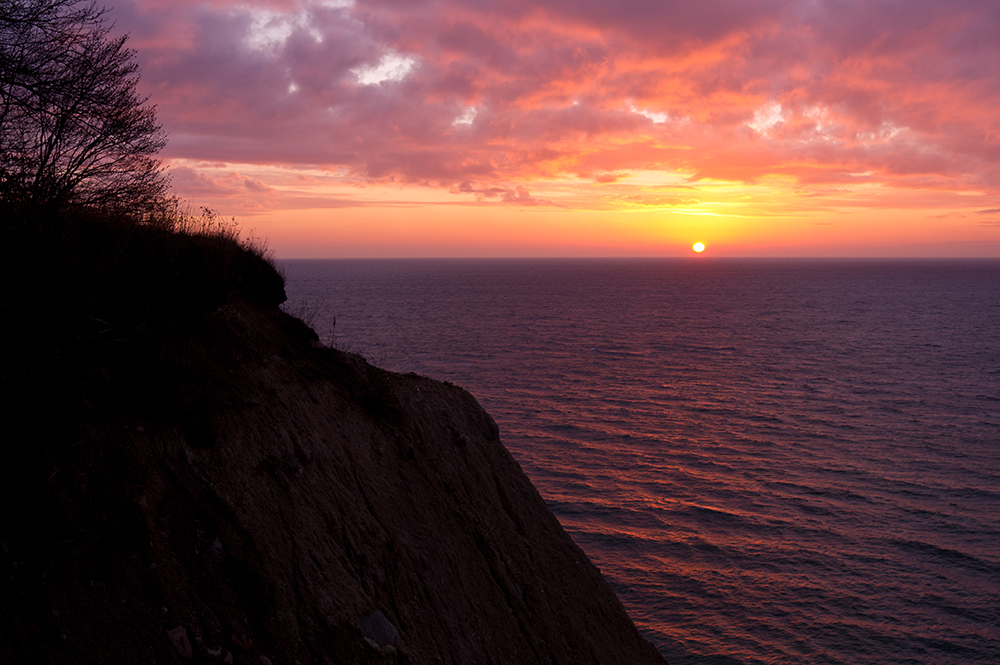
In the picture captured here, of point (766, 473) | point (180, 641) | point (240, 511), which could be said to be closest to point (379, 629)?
point (240, 511)

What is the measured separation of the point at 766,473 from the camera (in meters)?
39.2

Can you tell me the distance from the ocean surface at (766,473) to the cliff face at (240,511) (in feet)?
9.15

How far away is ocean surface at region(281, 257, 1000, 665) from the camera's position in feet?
84.9

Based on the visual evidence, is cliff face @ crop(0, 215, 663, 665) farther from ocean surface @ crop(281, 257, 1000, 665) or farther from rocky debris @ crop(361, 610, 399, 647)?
ocean surface @ crop(281, 257, 1000, 665)

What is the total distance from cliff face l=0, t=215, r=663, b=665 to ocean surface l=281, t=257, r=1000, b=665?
110 inches

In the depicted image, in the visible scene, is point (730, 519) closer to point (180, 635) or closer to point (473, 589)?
point (473, 589)

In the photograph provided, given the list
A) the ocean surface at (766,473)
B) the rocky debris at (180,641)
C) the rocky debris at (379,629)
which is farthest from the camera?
the ocean surface at (766,473)

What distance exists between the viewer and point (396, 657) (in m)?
9.52

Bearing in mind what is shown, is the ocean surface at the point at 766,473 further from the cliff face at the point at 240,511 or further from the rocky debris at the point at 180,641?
the rocky debris at the point at 180,641

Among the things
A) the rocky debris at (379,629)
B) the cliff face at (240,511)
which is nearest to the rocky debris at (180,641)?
the cliff face at (240,511)

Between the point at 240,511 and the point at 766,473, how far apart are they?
1474 inches

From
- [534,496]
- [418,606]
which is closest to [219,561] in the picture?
[418,606]

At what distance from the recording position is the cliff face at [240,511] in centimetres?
667

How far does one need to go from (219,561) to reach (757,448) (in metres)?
41.8
